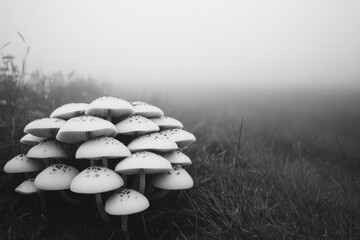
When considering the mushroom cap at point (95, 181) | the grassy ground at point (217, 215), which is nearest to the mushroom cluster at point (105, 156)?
the mushroom cap at point (95, 181)

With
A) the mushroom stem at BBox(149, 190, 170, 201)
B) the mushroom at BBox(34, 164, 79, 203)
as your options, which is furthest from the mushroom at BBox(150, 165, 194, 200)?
the mushroom at BBox(34, 164, 79, 203)

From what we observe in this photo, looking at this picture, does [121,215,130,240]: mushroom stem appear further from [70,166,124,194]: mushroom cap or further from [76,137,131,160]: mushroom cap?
[76,137,131,160]: mushroom cap

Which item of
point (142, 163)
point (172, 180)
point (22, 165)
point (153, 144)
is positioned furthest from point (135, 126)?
point (22, 165)

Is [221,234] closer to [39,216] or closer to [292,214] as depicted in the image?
[292,214]

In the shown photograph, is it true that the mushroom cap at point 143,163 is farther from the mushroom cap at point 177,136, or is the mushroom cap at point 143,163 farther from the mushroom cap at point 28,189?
the mushroom cap at point 28,189

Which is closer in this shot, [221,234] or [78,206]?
[221,234]

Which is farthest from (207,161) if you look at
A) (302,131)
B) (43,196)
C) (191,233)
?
(302,131)
